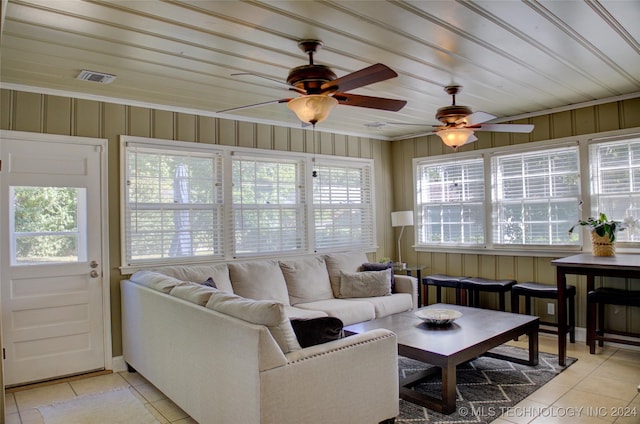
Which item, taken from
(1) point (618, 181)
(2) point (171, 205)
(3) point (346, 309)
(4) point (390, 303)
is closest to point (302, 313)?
(3) point (346, 309)

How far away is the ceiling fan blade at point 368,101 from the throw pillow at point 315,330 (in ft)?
4.62

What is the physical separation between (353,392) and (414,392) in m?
0.95

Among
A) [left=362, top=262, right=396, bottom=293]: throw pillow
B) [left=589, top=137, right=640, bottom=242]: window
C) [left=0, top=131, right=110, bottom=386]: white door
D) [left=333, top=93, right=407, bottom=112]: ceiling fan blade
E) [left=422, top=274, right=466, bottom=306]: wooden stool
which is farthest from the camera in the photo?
[left=422, top=274, right=466, bottom=306]: wooden stool

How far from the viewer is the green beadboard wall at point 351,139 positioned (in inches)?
151

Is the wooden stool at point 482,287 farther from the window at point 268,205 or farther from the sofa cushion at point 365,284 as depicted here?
the window at point 268,205

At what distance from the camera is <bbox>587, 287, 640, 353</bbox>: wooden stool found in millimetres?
4020

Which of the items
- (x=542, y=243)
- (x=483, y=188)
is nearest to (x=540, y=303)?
(x=542, y=243)

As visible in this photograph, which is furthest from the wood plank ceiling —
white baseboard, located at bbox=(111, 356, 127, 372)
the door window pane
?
white baseboard, located at bbox=(111, 356, 127, 372)

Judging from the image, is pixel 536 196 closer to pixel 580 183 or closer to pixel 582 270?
pixel 580 183

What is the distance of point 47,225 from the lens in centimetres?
377

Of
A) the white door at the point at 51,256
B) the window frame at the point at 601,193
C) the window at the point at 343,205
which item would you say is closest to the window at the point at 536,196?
the window frame at the point at 601,193

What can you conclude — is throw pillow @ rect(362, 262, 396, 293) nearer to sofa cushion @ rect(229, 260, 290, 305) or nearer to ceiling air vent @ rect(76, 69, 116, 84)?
sofa cushion @ rect(229, 260, 290, 305)

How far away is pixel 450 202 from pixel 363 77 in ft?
12.3

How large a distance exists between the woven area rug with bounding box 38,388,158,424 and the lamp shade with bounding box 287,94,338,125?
2.27 meters
